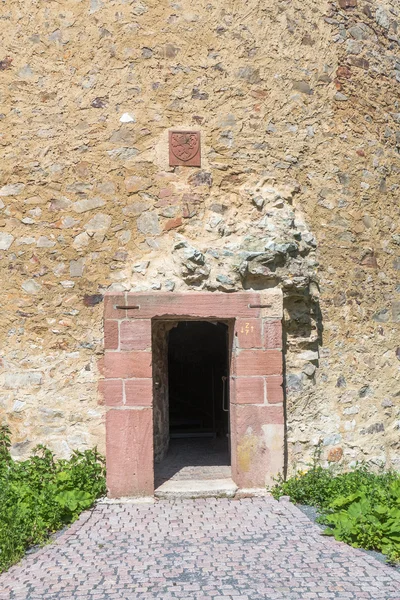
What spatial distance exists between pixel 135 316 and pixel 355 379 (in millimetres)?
2289

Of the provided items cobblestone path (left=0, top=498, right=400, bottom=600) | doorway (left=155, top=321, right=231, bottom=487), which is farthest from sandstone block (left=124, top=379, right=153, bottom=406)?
doorway (left=155, top=321, right=231, bottom=487)

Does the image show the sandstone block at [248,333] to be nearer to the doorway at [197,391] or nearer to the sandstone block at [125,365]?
the sandstone block at [125,365]

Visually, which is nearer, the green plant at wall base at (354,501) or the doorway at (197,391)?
the green plant at wall base at (354,501)

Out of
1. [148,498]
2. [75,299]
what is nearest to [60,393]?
[75,299]

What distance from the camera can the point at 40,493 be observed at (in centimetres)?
488

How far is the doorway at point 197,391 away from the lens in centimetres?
796

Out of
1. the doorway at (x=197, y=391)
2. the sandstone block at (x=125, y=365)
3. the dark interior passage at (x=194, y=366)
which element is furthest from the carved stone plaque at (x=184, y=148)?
the dark interior passage at (x=194, y=366)

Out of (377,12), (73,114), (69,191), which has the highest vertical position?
(377,12)

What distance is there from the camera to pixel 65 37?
5641mm

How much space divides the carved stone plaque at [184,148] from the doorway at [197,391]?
2588 mm

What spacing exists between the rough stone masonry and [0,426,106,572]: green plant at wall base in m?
0.17

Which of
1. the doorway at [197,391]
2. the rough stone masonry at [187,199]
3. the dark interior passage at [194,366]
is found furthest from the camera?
the dark interior passage at [194,366]

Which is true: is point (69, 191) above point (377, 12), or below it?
below

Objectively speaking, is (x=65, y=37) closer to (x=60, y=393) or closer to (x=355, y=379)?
(x=60, y=393)
